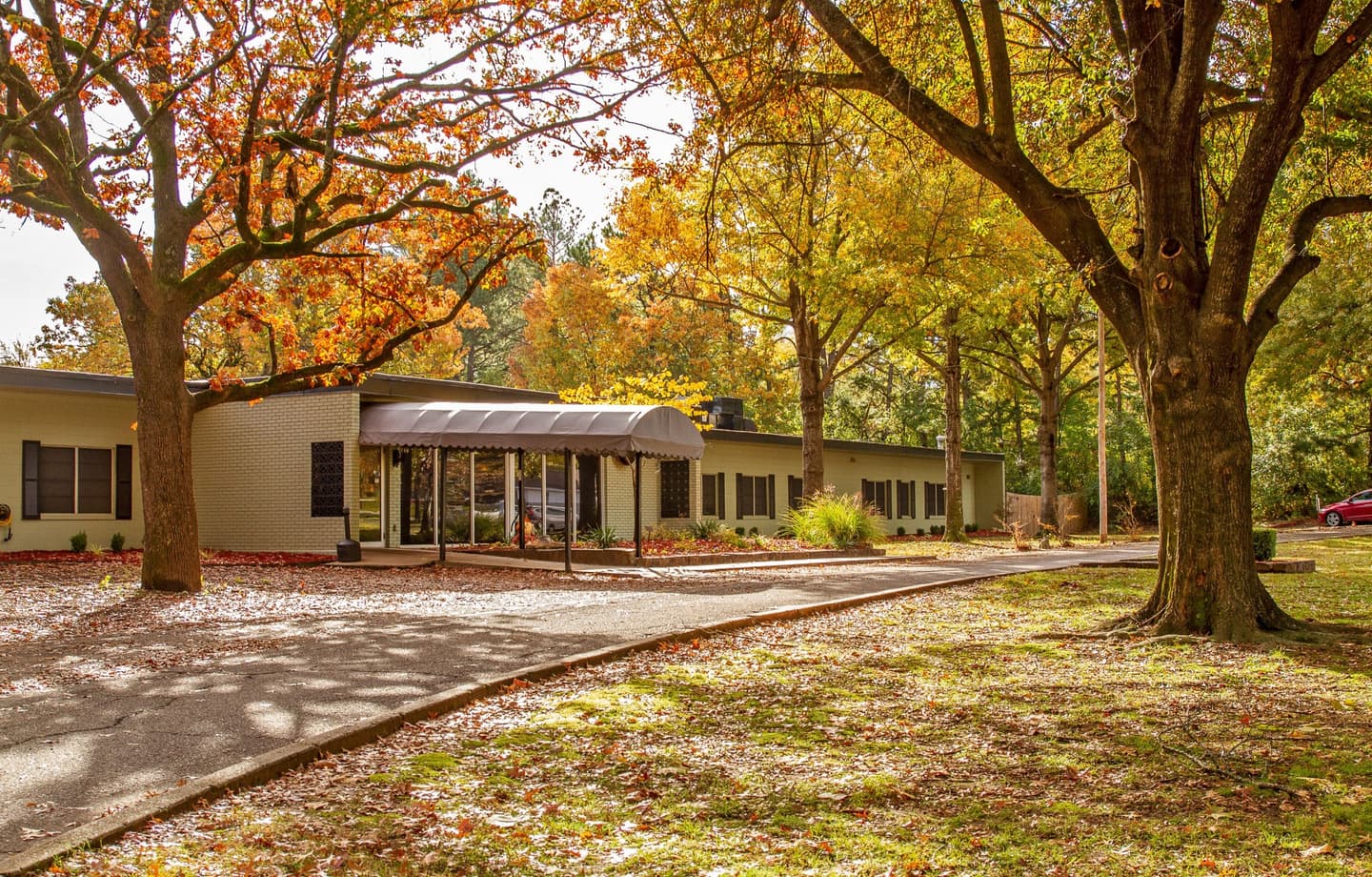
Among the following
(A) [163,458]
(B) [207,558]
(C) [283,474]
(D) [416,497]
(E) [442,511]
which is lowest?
(B) [207,558]

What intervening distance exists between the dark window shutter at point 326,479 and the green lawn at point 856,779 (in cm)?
1426

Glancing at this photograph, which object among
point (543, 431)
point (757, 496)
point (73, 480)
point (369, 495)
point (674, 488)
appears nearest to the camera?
point (543, 431)

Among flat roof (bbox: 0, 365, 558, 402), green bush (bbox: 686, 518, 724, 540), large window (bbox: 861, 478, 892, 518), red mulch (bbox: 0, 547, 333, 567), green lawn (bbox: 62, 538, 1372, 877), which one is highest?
flat roof (bbox: 0, 365, 558, 402)

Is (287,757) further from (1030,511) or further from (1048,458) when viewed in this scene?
(1030,511)

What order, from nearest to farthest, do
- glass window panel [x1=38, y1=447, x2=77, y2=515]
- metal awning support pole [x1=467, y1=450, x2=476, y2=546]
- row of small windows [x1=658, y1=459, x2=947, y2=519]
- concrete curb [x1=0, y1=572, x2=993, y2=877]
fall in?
concrete curb [x1=0, y1=572, x2=993, y2=877] → glass window panel [x1=38, y1=447, x2=77, y2=515] → metal awning support pole [x1=467, y1=450, x2=476, y2=546] → row of small windows [x1=658, y1=459, x2=947, y2=519]

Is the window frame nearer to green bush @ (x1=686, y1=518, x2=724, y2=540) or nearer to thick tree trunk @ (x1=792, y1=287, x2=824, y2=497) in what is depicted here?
green bush @ (x1=686, y1=518, x2=724, y2=540)

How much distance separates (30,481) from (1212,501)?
19901 mm

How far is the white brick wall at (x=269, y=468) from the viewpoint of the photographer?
2136 cm

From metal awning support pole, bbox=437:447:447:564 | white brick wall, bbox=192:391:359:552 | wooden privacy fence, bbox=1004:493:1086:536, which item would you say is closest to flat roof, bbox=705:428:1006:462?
wooden privacy fence, bbox=1004:493:1086:536

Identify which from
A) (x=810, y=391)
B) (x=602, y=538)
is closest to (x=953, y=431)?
(x=810, y=391)

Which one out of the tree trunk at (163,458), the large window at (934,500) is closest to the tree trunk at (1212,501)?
the tree trunk at (163,458)

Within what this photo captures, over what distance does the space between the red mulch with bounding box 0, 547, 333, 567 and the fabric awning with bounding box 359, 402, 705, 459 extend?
2.52 meters

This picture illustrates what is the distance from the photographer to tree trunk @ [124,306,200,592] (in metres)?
13.9

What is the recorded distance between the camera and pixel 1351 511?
39.4 meters
